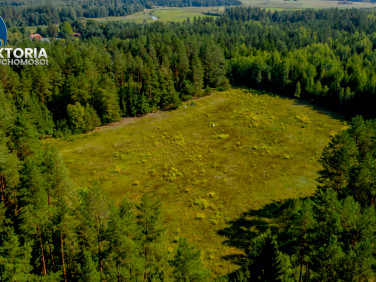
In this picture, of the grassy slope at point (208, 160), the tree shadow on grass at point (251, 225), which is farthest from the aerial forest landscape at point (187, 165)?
the grassy slope at point (208, 160)

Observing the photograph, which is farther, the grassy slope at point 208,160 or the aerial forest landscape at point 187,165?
the grassy slope at point 208,160

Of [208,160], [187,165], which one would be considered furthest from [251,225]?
[208,160]

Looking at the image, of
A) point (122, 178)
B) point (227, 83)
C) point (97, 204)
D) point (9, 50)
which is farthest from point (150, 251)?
point (227, 83)

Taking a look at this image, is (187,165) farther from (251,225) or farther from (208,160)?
(251,225)

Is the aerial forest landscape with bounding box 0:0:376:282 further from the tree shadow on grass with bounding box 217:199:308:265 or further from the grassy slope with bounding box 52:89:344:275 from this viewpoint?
the grassy slope with bounding box 52:89:344:275

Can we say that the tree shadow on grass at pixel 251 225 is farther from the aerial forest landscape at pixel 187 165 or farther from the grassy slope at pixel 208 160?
the grassy slope at pixel 208 160

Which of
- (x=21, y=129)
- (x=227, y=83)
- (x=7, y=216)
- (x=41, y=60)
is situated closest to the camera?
(x=7, y=216)

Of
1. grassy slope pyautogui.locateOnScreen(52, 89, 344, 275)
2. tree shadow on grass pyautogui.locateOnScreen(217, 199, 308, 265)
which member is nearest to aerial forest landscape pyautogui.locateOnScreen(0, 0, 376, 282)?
tree shadow on grass pyautogui.locateOnScreen(217, 199, 308, 265)

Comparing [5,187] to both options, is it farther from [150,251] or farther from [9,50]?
[9,50]
